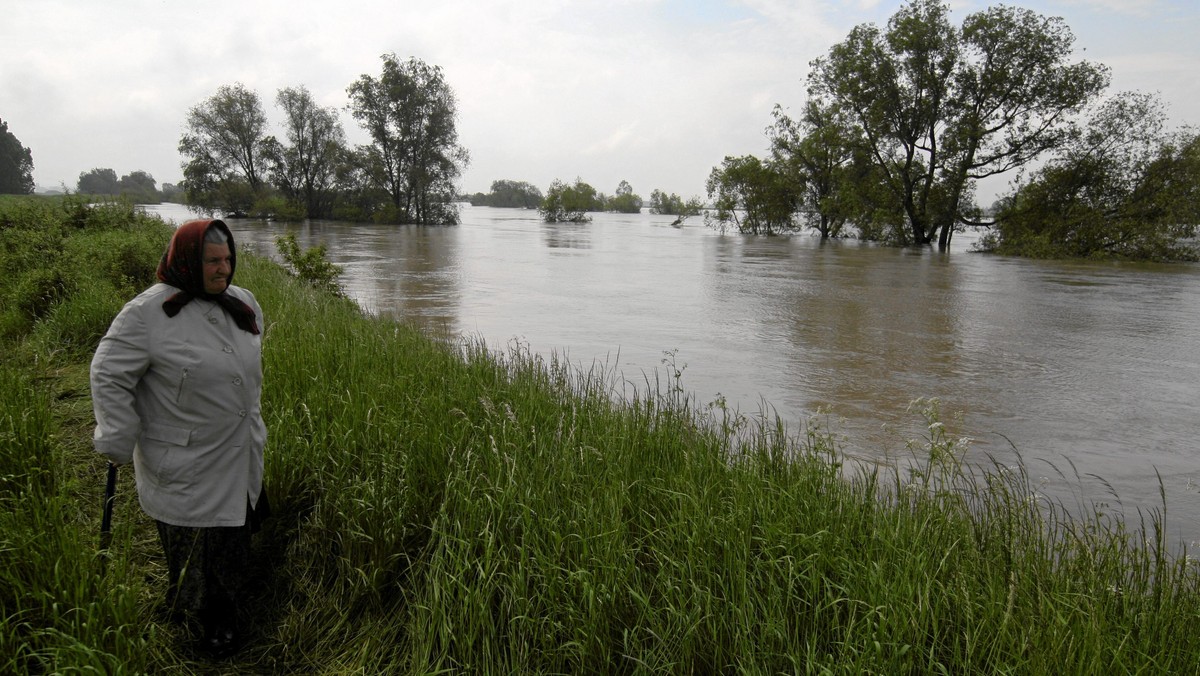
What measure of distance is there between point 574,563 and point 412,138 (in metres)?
62.0

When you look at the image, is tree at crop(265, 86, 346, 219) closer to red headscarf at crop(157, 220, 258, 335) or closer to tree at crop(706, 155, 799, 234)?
tree at crop(706, 155, 799, 234)

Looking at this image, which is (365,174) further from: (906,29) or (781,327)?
(781,327)

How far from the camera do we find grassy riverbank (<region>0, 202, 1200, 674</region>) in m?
2.64

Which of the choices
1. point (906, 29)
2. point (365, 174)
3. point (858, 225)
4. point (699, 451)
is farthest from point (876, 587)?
point (365, 174)

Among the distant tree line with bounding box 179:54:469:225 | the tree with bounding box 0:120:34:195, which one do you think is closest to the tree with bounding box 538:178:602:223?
the distant tree line with bounding box 179:54:469:225

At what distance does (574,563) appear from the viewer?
3092mm

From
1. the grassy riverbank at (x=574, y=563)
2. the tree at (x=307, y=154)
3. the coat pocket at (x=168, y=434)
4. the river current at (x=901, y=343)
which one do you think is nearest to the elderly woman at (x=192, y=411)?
the coat pocket at (x=168, y=434)

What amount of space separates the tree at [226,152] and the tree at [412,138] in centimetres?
1105

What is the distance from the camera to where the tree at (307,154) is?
203 ft

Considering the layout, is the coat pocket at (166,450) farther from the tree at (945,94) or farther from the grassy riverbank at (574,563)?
the tree at (945,94)

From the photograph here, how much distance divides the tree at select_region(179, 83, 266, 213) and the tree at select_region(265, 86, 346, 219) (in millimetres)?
1964

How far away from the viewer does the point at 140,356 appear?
2826 mm

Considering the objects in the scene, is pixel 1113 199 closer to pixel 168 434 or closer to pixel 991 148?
pixel 991 148

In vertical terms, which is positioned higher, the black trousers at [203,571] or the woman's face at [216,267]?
the woman's face at [216,267]
